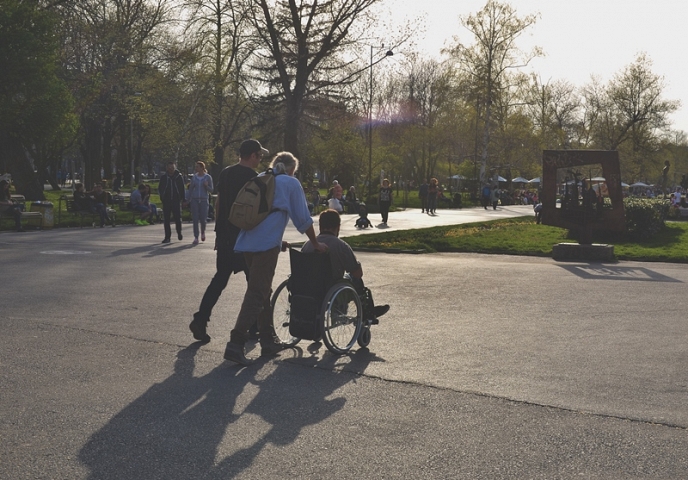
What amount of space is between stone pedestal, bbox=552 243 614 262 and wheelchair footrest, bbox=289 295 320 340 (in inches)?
439

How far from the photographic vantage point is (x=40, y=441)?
4.82m

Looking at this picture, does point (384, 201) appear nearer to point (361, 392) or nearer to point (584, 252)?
point (584, 252)

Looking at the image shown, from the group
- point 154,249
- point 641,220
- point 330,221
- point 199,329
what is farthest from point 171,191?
point 330,221

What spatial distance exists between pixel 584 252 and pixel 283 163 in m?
11.3

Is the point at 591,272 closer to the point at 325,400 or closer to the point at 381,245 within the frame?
the point at 381,245

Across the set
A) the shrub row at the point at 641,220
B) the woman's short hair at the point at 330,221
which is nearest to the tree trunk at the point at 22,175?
the shrub row at the point at 641,220

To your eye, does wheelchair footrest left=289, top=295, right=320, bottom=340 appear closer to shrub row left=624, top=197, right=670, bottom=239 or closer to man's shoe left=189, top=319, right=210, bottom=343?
man's shoe left=189, top=319, right=210, bottom=343

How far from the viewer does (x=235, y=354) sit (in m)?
6.91

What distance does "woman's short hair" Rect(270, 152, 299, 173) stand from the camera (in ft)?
24.0

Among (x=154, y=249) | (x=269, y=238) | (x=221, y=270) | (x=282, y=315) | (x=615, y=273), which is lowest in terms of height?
(x=615, y=273)

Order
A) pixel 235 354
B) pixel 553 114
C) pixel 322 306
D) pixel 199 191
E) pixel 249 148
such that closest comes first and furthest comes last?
pixel 235 354 < pixel 322 306 < pixel 249 148 < pixel 199 191 < pixel 553 114

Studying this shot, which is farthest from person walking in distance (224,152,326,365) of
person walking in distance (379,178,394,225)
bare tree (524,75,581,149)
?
bare tree (524,75,581,149)

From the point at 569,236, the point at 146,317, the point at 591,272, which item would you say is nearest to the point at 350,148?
the point at 569,236

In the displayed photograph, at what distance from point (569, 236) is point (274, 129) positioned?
28.3 m
